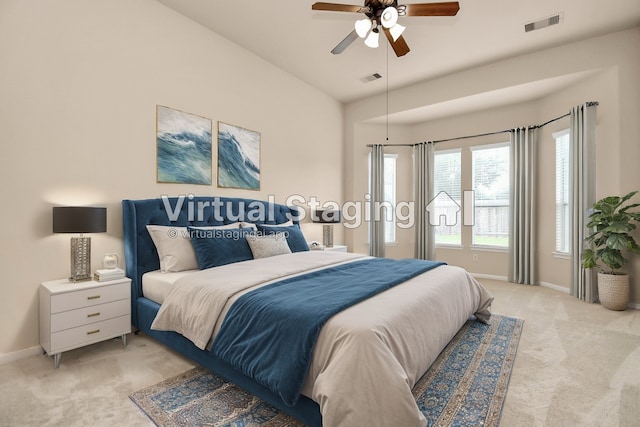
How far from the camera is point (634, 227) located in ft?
11.1

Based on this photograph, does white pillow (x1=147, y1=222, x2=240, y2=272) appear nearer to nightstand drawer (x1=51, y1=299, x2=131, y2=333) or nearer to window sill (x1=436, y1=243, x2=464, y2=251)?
nightstand drawer (x1=51, y1=299, x2=131, y2=333)

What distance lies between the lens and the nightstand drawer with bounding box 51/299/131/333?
2.22 metres

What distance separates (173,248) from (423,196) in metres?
4.37

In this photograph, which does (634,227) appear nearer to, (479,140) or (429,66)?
(479,140)

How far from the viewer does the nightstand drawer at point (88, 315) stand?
2.22 metres

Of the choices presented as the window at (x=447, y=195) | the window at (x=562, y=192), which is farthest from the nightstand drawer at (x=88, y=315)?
the window at (x=562, y=192)

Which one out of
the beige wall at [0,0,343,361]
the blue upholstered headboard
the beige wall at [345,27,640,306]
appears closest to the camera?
the beige wall at [0,0,343,361]

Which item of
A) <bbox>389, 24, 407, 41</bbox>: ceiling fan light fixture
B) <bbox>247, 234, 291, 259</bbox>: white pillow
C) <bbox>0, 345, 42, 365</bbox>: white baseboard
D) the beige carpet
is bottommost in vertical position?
the beige carpet

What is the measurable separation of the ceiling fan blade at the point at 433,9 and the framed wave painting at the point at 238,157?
2.36 metres

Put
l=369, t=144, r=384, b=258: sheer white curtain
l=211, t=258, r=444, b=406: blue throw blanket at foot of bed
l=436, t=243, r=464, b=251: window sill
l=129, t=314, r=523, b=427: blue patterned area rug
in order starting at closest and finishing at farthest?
l=211, t=258, r=444, b=406: blue throw blanket at foot of bed → l=129, t=314, r=523, b=427: blue patterned area rug → l=436, t=243, r=464, b=251: window sill → l=369, t=144, r=384, b=258: sheer white curtain

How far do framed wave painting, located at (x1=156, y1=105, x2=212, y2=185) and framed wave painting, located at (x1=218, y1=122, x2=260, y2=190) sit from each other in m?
0.17

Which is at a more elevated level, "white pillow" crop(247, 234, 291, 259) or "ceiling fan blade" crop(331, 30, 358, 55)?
"ceiling fan blade" crop(331, 30, 358, 55)

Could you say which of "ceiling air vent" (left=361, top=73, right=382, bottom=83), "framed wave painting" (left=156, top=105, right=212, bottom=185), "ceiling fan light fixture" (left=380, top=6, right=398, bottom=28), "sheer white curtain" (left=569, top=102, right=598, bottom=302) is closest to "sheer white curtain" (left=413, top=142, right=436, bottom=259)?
"ceiling air vent" (left=361, top=73, right=382, bottom=83)

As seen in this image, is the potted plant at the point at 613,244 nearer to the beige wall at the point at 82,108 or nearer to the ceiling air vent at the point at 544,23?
the ceiling air vent at the point at 544,23
